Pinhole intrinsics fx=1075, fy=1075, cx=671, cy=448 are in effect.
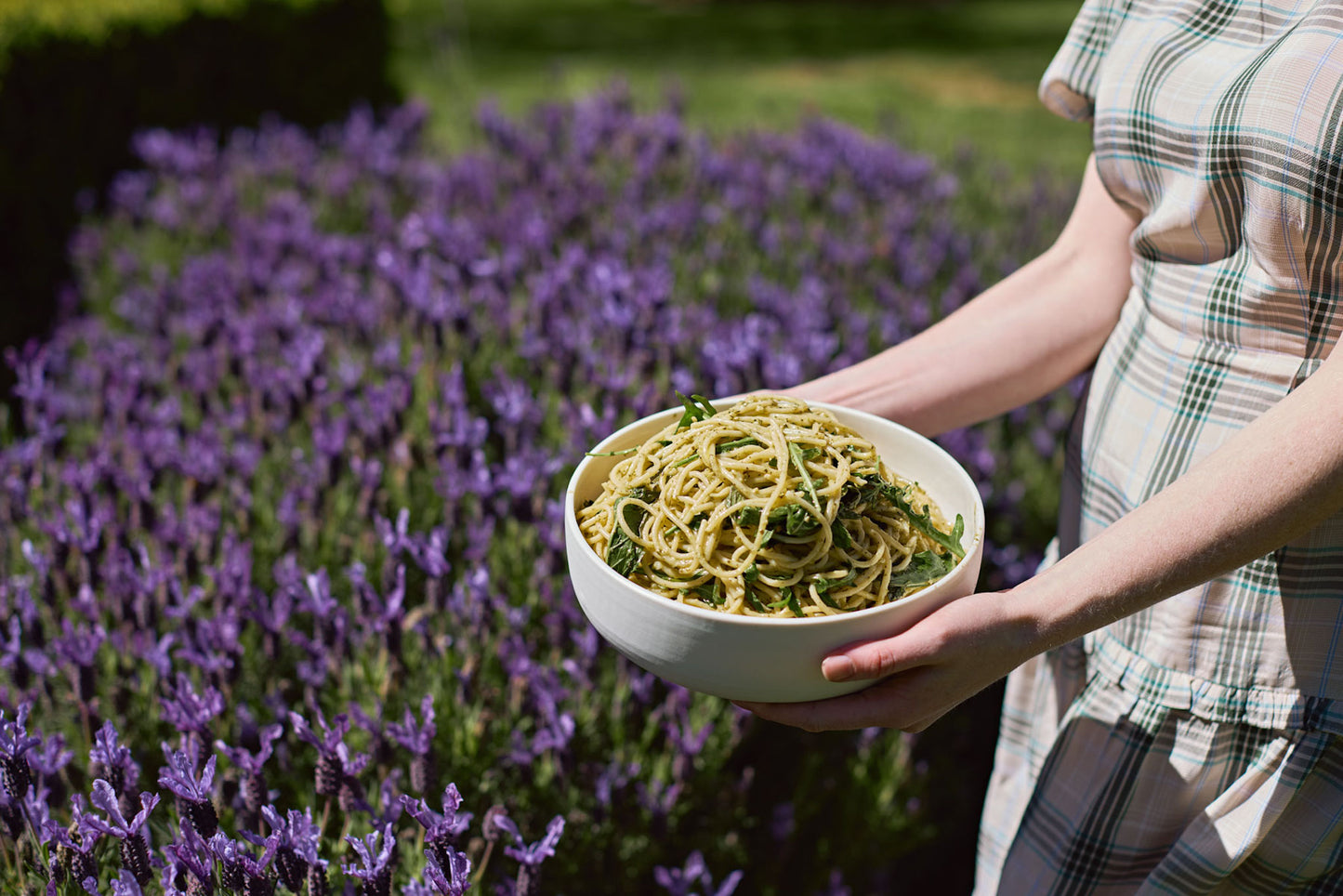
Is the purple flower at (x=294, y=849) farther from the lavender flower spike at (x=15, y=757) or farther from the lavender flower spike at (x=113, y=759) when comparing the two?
the lavender flower spike at (x=15, y=757)

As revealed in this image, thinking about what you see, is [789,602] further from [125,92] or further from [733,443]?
[125,92]

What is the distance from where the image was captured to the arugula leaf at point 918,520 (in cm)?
140

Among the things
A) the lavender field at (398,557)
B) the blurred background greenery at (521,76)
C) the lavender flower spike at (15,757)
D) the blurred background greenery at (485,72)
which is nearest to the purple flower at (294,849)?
the lavender field at (398,557)

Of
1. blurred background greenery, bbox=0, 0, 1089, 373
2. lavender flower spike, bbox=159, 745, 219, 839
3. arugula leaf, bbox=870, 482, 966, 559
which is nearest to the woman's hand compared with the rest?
arugula leaf, bbox=870, 482, 966, 559

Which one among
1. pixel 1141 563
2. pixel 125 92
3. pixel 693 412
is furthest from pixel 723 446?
pixel 125 92

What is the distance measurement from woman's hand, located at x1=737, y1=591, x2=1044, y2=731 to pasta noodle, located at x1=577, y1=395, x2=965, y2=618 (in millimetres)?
84

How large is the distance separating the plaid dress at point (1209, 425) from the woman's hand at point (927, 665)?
1.40 feet

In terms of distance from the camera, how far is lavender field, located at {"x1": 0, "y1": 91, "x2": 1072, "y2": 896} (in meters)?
1.67

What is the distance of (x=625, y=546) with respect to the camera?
1355mm

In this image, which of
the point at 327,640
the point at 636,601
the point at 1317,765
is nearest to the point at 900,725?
the point at 636,601

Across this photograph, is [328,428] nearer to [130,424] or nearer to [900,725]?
[130,424]

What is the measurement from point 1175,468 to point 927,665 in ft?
1.86

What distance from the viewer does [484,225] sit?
4.06m

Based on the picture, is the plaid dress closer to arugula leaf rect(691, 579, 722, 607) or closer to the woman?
the woman
